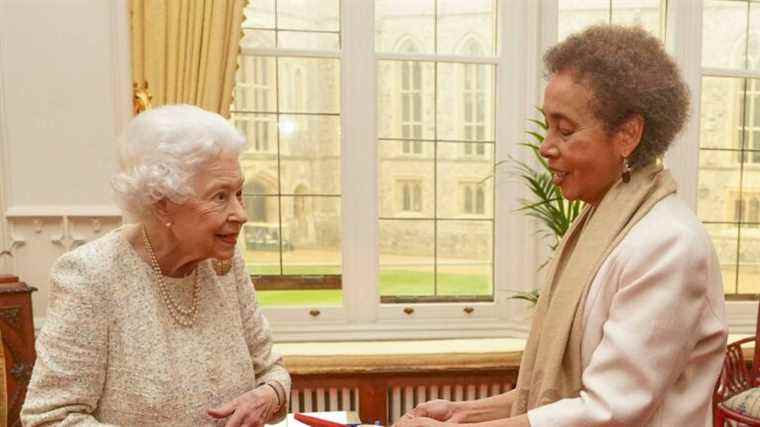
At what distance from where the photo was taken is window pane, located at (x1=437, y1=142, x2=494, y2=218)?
11.9ft

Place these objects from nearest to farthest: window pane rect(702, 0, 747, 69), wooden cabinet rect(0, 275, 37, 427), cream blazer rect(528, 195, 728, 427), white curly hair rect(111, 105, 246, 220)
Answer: cream blazer rect(528, 195, 728, 427) < white curly hair rect(111, 105, 246, 220) < wooden cabinet rect(0, 275, 37, 427) < window pane rect(702, 0, 747, 69)

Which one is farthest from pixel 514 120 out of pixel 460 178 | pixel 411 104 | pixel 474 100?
pixel 411 104

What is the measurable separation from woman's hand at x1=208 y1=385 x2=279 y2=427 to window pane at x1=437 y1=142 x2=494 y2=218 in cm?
227

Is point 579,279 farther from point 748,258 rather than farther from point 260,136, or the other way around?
point 748,258

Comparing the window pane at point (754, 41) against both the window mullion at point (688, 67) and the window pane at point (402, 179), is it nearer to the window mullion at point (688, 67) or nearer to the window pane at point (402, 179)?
the window mullion at point (688, 67)

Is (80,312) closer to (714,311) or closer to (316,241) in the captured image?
(714,311)

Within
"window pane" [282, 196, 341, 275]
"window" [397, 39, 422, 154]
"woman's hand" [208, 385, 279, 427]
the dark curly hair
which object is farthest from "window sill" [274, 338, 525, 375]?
the dark curly hair

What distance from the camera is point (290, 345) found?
336cm

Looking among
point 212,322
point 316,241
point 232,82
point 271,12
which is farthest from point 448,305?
point 212,322

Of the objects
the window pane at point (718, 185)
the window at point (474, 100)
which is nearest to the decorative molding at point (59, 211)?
the window at point (474, 100)

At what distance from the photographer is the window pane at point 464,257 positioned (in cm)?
366

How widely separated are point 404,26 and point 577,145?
249cm

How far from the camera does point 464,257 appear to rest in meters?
3.68

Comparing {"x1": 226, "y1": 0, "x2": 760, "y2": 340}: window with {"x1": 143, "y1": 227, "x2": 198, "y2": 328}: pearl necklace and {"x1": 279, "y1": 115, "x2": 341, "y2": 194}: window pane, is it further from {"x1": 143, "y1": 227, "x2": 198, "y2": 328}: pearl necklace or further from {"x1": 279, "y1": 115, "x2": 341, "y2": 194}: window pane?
{"x1": 143, "y1": 227, "x2": 198, "y2": 328}: pearl necklace
